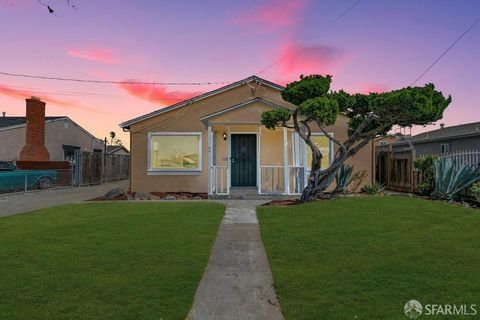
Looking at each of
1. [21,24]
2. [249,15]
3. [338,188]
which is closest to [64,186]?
[21,24]

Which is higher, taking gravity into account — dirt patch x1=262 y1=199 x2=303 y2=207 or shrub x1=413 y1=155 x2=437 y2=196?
shrub x1=413 y1=155 x2=437 y2=196

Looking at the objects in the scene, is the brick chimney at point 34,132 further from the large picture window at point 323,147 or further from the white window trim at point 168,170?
the large picture window at point 323,147

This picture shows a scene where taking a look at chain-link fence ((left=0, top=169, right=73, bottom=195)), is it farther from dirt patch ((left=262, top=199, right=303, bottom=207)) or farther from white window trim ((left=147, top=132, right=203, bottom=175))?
dirt patch ((left=262, top=199, right=303, bottom=207))

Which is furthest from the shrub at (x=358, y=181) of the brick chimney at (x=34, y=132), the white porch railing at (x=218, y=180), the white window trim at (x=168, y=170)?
the brick chimney at (x=34, y=132)

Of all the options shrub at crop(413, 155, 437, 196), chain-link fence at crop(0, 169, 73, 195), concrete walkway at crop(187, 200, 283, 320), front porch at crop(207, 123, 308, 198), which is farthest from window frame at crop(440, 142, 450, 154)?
chain-link fence at crop(0, 169, 73, 195)

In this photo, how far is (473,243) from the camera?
19.2 ft

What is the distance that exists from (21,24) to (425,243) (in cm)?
1132

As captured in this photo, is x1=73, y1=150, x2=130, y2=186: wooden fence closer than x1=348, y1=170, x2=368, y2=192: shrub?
No

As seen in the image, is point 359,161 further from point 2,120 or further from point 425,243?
point 2,120

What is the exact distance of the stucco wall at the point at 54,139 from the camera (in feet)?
74.8

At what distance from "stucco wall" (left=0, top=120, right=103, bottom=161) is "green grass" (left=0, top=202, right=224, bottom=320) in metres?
16.1

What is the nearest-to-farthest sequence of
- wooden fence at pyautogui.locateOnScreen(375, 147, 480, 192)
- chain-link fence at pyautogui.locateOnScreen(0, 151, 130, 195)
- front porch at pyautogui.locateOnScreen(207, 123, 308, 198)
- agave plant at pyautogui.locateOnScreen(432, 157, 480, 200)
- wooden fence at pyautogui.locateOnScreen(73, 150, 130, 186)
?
agave plant at pyautogui.locateOnScreen(432, 157, 480, 200) → wooden fence at pyautogui.locateOnScreen(375, 147, 480, 192) → front porch at pyautogui.locateOnScreen(207, 123, 308, 198) → chain-link fence at pyautogui.locateOnScreen(0, 151, 130, 195) → wooden fence at pyautogui.locateOnScreen(73, 150, 130, 186)

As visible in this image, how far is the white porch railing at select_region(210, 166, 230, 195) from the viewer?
13.1m

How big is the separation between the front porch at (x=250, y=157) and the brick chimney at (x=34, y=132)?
1386cm
